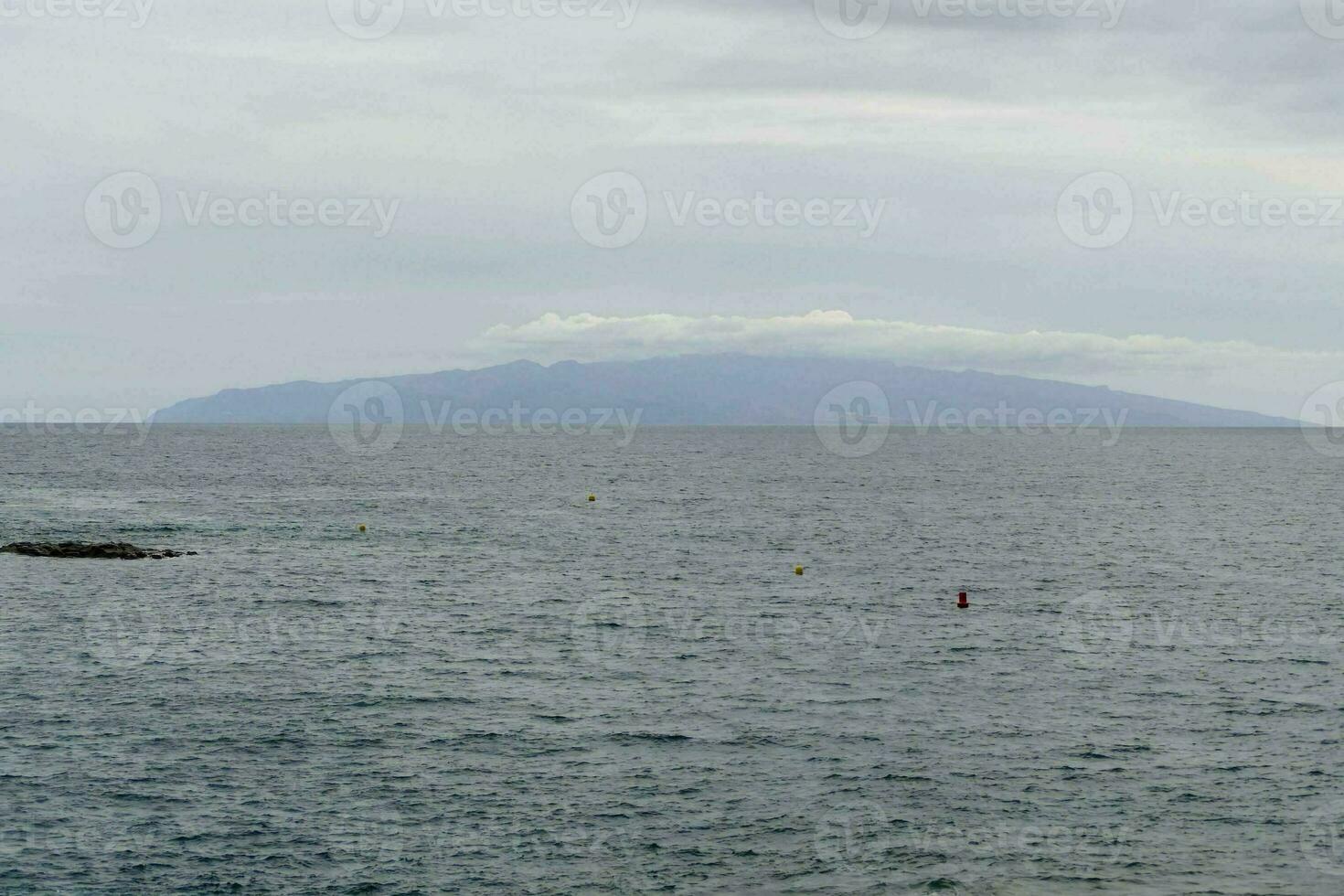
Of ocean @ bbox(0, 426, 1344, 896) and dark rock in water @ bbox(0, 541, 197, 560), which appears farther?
dark rock in water @ bbox(0, 541, 197, 560)

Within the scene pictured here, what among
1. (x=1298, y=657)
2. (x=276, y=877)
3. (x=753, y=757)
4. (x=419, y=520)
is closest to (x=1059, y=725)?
(x=753, y=757)

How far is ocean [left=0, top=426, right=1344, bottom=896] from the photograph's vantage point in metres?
35.8

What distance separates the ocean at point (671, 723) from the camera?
3581 cm

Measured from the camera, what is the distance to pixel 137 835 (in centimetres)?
3672

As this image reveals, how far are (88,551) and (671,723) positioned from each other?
2407 inches

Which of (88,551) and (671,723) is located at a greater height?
(88,551)

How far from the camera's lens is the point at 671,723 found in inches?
1928

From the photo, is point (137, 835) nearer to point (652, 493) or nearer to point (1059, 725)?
point (1059, 725)

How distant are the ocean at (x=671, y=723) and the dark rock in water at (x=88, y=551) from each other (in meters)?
2.74

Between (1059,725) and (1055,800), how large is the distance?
29.2ft

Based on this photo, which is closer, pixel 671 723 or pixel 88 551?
pixel 671 723

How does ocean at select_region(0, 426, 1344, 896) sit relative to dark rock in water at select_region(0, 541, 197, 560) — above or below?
below

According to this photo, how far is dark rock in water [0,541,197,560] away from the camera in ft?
299

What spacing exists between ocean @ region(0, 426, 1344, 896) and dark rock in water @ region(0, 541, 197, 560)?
2.74 meters
